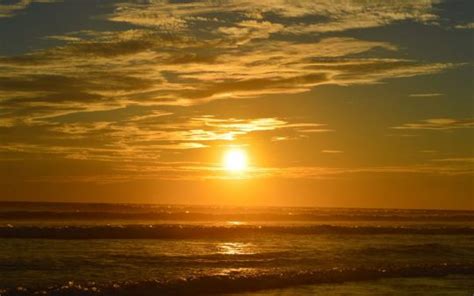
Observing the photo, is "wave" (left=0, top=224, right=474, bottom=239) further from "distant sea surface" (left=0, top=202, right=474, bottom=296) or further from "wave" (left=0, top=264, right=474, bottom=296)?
"wave" (left=0, top=264, right=474, bottom=296)

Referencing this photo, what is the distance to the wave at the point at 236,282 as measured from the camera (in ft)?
61.6

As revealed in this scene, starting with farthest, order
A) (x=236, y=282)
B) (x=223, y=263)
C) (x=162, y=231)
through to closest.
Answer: (x=162, y=231) → (x=223, y=263) → (x=236, y=282)

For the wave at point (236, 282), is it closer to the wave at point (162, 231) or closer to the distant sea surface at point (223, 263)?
the distant sea surface at point (223, 263)

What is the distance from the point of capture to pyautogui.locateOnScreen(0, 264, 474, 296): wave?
61.6 feet

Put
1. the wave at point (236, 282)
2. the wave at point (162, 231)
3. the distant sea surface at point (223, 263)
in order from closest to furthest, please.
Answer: the wave at point (236, 282) < the distant sea surface at point (223, 263) < the wave at point (162, 231)

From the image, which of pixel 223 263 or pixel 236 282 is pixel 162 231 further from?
pixel 236 282

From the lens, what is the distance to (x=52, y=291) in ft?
60.2

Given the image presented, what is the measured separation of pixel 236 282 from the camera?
21094 millimetres

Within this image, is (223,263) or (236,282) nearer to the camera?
(236,282)

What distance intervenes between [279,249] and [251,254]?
304 centimetres

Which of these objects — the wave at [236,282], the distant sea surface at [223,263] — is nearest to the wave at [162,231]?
the distant sea surface at [223,263]

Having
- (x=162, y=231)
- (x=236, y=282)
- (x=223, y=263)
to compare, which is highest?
(x=236, y=282)

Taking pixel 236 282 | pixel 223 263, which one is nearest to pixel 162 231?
pixel 223 263

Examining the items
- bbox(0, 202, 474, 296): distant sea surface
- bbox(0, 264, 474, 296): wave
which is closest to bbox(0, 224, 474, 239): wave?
bbox(0, 202, 474, 296): distant sea surface
